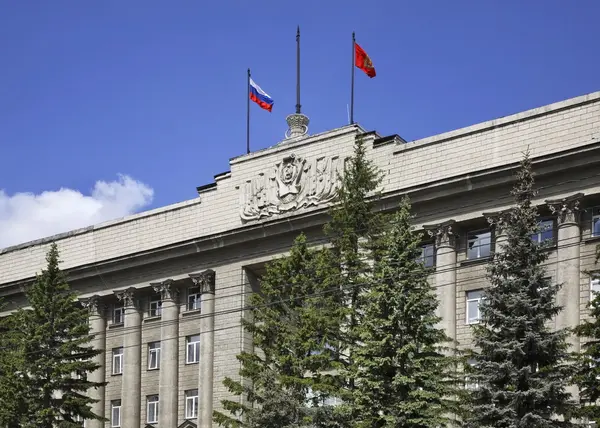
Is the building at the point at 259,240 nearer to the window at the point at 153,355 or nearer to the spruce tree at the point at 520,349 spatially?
the window at the point at 153,355

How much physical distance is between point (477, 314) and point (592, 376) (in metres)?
13.8

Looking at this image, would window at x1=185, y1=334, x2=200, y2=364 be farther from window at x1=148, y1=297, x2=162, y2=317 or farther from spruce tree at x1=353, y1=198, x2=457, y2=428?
spruce tree at x1=353, y1=198, x2=457, y2=428

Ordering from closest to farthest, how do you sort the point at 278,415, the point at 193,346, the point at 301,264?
the point at 278,415
the point at 301,264
the point at 193,346

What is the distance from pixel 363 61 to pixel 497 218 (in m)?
8.82

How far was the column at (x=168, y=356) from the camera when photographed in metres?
48.7

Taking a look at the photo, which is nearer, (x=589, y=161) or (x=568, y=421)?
(x=568, y=421)

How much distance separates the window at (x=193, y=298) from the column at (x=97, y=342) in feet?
15.2

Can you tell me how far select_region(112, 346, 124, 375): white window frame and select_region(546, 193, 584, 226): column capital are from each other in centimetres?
2143

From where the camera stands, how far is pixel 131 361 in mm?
50562

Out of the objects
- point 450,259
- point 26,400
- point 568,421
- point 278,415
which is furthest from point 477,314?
point 26,400

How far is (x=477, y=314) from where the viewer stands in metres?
40.7

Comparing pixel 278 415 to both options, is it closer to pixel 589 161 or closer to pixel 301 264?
pixel 301 264

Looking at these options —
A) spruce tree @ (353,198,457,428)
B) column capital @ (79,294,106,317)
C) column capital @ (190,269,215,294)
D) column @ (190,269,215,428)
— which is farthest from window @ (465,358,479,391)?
column capital @ (79,294,106,317)

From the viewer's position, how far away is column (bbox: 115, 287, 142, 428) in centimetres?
5003
